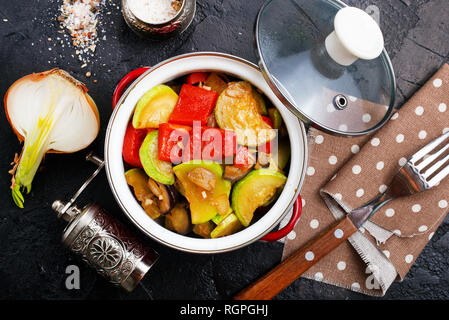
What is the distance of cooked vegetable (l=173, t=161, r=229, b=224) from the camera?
42.0 inches

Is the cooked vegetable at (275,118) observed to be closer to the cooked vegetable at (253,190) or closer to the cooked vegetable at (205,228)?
the cooked vegetable at (253,190)

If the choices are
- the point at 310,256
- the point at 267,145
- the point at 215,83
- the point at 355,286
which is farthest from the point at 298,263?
the point at 215,83

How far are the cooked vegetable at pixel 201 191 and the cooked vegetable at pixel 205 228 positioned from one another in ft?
0.16

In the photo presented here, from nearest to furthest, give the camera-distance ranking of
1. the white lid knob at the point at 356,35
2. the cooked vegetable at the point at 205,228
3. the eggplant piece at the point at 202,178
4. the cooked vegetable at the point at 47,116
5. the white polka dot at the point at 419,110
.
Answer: the white lid knob at the point at 356,35 < the eggplant piece at the point at 202,178 < the cooked vegetable at the point at 205,228 < the cooked vegetable at the point at 47,116 < the white polka dot at the point at 419,110

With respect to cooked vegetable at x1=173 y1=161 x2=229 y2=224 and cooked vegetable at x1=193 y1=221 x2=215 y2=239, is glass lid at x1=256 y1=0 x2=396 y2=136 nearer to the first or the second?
cooked vegetable at x1=173 y1=161 x2=229 y2=224

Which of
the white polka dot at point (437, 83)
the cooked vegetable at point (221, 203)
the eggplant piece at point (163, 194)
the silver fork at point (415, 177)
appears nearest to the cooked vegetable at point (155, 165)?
the eggplant piece at point (163, 194)

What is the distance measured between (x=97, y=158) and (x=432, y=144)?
1.18 meters

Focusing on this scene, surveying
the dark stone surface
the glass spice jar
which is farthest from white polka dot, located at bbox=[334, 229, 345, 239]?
the glass spice jar

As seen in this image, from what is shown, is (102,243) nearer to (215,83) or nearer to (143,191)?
(143,191)

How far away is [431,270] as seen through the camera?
1.45 metres

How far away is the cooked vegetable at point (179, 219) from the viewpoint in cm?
117

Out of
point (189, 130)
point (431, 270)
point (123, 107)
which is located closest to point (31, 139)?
point (123, 107)

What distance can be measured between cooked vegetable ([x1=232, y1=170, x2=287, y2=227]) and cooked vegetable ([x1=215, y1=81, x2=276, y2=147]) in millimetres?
96

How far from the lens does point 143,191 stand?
46.0 inches
